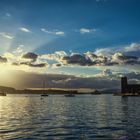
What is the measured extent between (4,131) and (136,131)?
19.4 m

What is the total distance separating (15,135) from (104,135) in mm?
11940

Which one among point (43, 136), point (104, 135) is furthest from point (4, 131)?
point (104, 135)

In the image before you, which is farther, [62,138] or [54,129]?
[54,129]

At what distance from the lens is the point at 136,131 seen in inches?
1871

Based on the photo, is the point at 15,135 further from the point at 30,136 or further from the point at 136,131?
the point at 136,131

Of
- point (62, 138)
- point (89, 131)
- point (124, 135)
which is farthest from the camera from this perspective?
point (89, 131)

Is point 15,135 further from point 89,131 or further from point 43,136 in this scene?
point 89,131

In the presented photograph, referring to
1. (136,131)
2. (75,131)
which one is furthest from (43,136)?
(136,131)

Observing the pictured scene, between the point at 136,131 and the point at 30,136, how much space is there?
15.7 metres

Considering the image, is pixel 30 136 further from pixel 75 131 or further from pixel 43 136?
pixel 75 131

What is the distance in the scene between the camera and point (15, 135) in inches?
1718

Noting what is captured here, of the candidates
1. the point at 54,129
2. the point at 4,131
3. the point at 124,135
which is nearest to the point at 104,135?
the point at 124,135

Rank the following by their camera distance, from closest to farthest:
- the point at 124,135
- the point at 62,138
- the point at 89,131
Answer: the point at 62,138
the point at 124,135
the point at 89,131

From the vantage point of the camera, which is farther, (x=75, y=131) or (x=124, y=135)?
(x=75, y=131)
